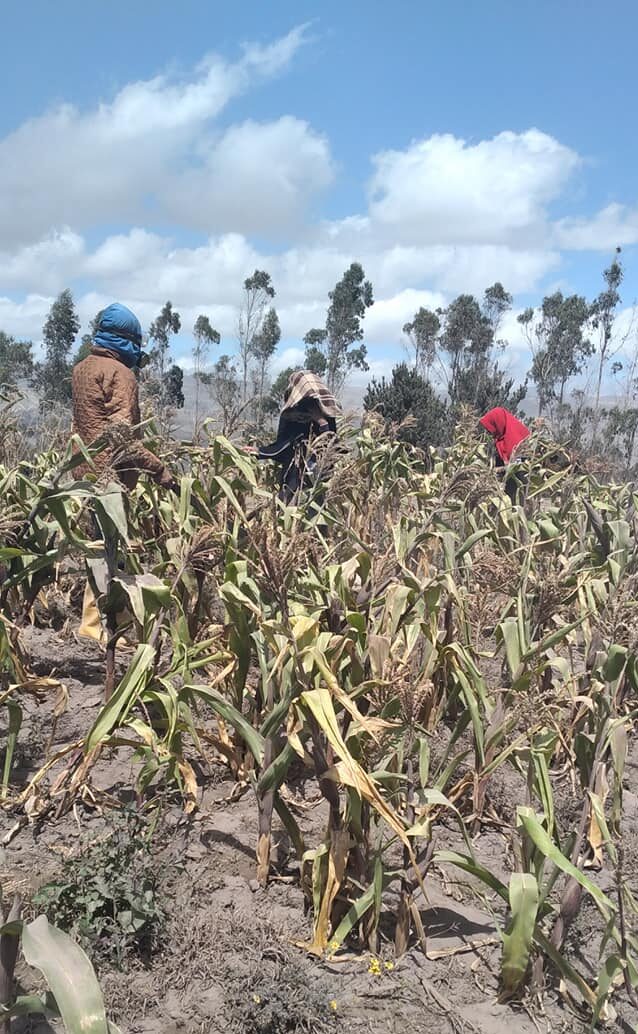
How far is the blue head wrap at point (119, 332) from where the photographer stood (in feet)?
11.5

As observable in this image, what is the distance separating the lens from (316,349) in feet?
113

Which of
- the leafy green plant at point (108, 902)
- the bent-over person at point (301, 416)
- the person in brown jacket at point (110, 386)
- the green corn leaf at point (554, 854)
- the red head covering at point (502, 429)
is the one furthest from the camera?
the red head covering at point (502, 429)

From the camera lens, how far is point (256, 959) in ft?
5.61

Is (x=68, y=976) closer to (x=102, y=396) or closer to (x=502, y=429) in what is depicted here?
(x=102, y=396)

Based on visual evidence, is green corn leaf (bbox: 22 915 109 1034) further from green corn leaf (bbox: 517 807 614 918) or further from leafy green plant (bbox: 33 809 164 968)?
green corn leaf (bbox: 517 807 614 918)

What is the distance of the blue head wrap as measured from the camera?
350 centimetres

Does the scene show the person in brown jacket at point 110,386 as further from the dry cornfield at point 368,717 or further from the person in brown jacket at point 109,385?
the dry cornfield at point 368,717

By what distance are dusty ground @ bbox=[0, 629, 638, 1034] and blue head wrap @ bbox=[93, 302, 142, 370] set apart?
1.97 metres

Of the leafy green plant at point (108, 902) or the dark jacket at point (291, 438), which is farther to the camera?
the dark jacket at point (291, 438)

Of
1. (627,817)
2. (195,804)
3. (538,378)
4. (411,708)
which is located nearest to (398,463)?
(627,817)

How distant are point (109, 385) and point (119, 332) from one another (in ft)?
0.90

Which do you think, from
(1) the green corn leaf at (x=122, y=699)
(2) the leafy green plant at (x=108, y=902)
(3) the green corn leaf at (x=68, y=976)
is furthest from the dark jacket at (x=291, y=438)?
(3) the green corn leaf at (x=68, y=976)

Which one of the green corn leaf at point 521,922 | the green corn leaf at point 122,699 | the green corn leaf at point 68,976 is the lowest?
the green corn leaf at point 521,922

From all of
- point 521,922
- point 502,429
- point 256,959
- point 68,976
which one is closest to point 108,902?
point 256,959
